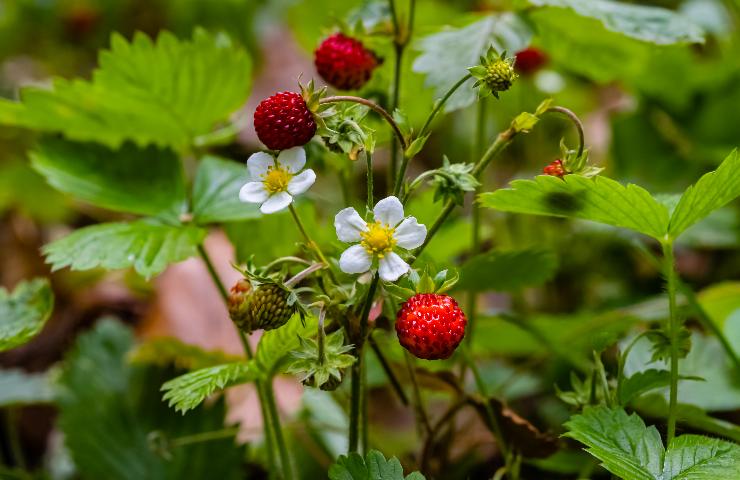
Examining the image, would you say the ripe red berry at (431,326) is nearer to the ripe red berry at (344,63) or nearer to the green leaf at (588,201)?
the green leaf at (588,201)

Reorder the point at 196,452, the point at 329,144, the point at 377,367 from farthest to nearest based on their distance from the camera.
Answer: the point at 377,367 < the point at 196,452 < the point at 329,144

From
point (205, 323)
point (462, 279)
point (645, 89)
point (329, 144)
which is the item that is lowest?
point (205, 323)

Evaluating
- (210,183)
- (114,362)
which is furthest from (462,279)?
(114,362)

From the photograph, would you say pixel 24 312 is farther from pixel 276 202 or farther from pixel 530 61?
pixel 530 61

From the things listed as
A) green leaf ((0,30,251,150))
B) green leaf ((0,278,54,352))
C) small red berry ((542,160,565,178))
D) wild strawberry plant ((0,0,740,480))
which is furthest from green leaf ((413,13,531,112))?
green leaf ((0,278,54,352))

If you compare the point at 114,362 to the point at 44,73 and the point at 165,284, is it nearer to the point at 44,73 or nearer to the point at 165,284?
the point at 165,284

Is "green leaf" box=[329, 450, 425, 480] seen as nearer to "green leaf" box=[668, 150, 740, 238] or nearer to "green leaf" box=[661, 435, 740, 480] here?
"green leaf" box=[661, 435, 740, 480]
